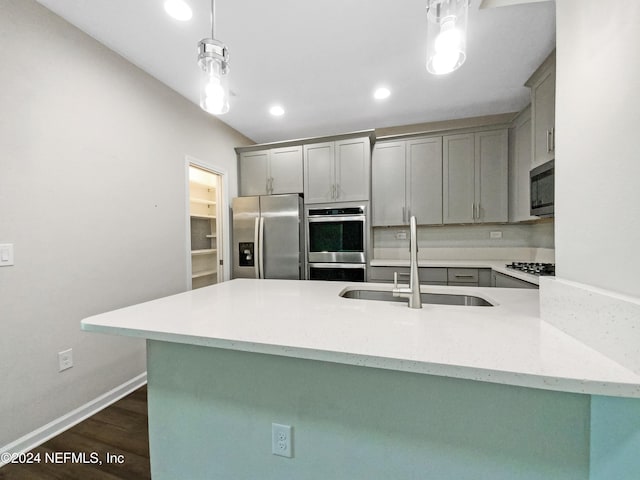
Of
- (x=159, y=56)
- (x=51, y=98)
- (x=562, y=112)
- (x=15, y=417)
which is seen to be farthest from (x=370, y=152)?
(x=15, y=417)

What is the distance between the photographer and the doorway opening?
3.49 meters

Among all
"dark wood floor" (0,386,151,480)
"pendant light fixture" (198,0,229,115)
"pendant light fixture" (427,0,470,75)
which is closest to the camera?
"pendant light fixture" (427,0,470,75)

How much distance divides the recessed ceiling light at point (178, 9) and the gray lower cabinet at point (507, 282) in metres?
3.06

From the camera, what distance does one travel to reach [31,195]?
1.62 metres

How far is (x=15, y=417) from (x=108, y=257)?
1.03m

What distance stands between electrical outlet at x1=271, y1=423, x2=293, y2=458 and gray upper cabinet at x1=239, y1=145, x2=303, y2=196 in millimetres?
2865

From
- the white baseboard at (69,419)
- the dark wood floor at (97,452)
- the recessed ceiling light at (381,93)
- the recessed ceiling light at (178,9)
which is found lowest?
the dark wood floor at (97,452)

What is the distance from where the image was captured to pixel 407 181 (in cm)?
337

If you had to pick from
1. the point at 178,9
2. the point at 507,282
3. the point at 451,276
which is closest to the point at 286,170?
the point at 178,9

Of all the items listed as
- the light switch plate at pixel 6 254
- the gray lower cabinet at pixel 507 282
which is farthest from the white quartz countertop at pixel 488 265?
the light switch plate at pixel 6 254

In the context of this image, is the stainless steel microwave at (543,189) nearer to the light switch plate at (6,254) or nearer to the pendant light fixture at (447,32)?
the pendant light fixture at (447,32)

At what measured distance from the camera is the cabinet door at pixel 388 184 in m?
3.39

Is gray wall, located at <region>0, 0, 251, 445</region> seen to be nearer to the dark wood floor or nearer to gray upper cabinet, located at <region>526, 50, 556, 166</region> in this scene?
the dark wood floor

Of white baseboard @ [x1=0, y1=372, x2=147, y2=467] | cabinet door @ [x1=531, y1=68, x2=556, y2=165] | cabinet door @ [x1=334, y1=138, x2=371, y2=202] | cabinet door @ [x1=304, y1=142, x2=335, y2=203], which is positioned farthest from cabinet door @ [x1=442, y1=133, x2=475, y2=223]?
white baseboard @ [x1=0, y1=372, x2=147, y2=467]
